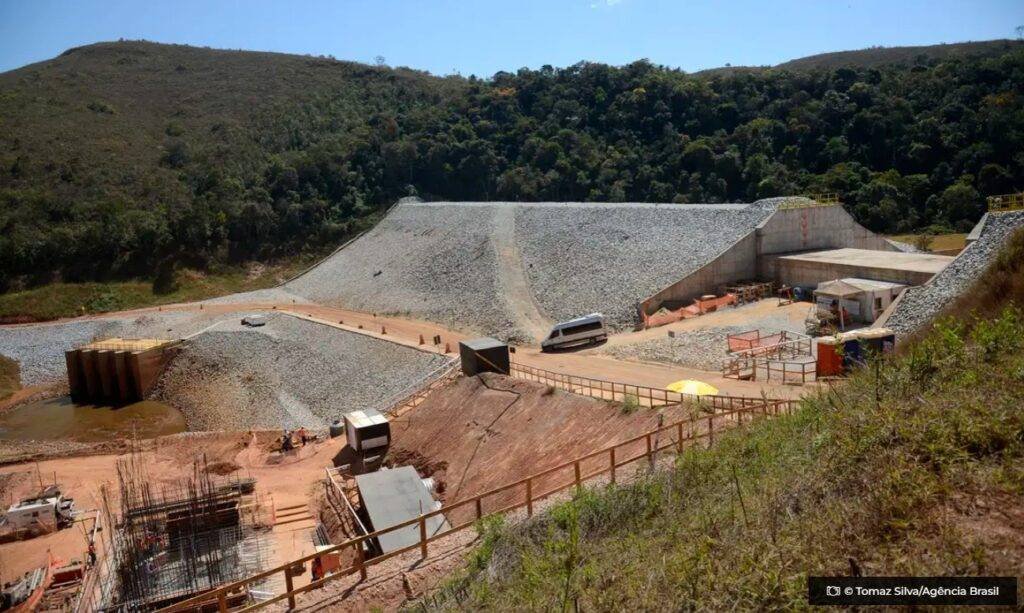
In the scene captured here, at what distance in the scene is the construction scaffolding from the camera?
15.1 metres

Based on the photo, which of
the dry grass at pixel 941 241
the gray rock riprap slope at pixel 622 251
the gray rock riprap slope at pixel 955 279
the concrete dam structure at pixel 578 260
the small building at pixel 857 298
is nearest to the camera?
the gray rock riprap slope at pixel 955 279

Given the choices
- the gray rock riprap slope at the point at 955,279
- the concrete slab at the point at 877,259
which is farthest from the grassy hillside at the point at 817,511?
the concrete slab at the point at 877,259

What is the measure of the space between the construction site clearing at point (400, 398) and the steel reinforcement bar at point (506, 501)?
0.35 ft

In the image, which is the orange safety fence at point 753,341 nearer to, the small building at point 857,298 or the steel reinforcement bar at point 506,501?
the small building at point 857,298

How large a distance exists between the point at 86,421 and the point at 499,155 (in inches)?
1968

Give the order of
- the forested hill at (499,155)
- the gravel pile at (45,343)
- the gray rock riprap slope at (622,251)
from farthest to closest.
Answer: the forested hill at (499,155), the gravel pile at (45,343), the gray rock riprap slope at (622,251)

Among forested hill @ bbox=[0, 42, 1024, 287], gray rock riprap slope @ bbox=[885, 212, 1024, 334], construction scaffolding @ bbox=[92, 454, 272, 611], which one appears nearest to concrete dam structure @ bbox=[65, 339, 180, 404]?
construction scaffolding @ bbox=[92, 454, 272, 611]

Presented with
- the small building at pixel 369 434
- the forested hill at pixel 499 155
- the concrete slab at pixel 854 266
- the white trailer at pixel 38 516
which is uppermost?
the forested hill at pixel 499 155

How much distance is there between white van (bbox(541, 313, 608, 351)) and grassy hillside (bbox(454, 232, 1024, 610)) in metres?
20.5

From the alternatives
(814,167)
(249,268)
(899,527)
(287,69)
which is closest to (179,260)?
(249,268)

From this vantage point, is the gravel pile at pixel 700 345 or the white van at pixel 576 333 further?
the white van at pixel 576 333

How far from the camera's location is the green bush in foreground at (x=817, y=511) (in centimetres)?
626

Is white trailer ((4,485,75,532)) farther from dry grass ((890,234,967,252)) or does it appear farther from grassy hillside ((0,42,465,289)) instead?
dry grass ((890,234,967,252))

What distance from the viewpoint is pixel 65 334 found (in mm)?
46062
